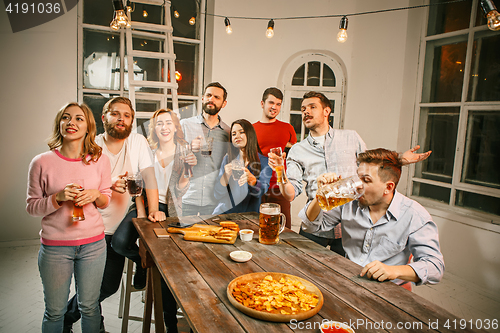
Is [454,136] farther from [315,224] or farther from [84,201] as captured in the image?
[84,201]

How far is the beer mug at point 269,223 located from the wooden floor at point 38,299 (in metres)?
1.03

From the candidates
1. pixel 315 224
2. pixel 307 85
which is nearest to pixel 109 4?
pixel 307 85

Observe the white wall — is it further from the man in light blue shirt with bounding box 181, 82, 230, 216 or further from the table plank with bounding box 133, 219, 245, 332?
the table plank with bounding box 133, 219, 245, 332

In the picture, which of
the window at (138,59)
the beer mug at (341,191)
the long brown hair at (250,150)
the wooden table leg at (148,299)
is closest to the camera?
the beer mug at (341,191)

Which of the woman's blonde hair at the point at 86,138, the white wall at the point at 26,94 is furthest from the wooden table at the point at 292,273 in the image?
the white wall at the point at 26,94

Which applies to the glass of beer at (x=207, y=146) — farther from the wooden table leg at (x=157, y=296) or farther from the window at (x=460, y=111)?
the window at (x=460, y=111)

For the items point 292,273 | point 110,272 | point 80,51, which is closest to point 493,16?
point 292,273

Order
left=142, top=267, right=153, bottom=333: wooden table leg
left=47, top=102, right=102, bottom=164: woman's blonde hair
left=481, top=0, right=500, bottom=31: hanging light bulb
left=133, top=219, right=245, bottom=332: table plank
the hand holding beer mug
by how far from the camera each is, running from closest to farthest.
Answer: left=133, top=219, right=245, bottom=332: table plank < left=47, top=102, right=102, bottom=164: woman's blonde hair < left=142, top=267, right=153, bottom=333: wooden table leg < left=481, top=0, right=500, bottom=31: hanging light bulb < the hand holding beer mug

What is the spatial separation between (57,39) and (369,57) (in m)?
3.76

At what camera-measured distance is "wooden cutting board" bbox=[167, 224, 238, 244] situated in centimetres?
169

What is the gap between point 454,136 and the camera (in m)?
3.45

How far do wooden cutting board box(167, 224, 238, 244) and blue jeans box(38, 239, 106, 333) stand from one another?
446 millimetres

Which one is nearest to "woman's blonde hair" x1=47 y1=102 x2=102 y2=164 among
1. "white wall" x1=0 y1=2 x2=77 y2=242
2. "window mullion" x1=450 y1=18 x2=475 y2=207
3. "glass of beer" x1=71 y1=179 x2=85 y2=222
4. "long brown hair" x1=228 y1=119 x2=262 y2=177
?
"glass of beer" x1=71 y1=179 x2=85 y2=222

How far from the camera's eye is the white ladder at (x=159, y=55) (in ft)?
11.2
